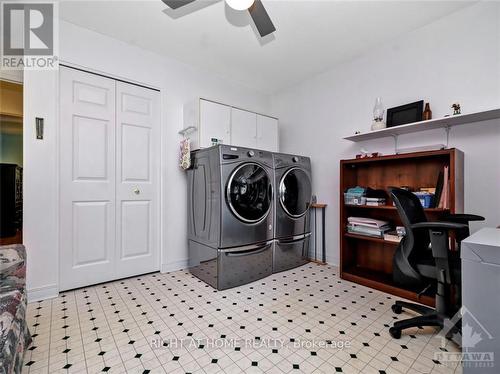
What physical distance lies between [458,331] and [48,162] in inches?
135

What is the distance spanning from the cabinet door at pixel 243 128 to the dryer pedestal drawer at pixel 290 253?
1.34 meters

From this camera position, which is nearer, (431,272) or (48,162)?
(431,272)

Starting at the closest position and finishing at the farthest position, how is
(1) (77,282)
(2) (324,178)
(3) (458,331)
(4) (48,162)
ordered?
(3) (458,331) < (4) (48,162) < (1) (77,282) < (2) (324,178)

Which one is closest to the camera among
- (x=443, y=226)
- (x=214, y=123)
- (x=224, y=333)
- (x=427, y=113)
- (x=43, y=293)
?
(x=443, y=226)

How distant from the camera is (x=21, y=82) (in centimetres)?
224

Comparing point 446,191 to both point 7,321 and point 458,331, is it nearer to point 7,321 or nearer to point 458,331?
point 458,331

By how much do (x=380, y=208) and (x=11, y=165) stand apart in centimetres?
410

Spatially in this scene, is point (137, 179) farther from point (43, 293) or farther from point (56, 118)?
point (43, 293)

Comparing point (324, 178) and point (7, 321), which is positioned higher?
point (324, 178)

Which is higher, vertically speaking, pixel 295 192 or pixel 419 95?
pixel 419 95

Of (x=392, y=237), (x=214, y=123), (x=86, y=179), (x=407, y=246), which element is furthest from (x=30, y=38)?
(x=392, y=237)

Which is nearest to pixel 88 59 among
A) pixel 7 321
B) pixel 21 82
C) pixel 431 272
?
A: pixel 21 82

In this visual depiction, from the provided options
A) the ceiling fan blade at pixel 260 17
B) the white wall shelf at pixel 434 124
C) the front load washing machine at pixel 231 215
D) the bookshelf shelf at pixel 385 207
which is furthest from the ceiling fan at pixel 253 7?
the bookshelf shelf at pixel 385 207

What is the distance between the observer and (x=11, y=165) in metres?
2.72
